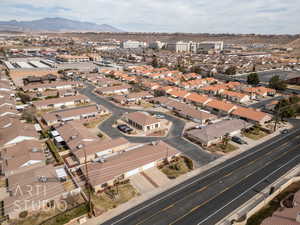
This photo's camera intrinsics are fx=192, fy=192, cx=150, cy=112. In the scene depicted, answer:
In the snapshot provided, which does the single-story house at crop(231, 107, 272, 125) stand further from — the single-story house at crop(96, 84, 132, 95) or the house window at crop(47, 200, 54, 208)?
the house window at crop(47, 200, 54, 208)

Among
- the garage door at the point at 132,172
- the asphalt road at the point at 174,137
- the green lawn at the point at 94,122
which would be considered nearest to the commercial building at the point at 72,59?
the asphalt road at the point at 174,137

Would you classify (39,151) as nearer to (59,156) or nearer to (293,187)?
(59,156)

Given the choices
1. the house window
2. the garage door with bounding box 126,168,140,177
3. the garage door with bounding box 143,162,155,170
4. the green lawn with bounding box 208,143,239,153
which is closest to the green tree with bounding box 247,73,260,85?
the green lawn with bounding box 208,143,239,153

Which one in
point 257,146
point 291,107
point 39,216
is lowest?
point 39,216

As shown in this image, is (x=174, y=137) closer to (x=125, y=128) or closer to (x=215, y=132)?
(x=215, y=132)

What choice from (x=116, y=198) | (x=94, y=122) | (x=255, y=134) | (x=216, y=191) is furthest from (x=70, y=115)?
(x=255, y=134)

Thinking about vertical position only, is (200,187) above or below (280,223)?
below

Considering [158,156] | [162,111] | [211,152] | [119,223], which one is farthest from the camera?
[162,111]

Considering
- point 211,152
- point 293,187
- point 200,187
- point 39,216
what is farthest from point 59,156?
point 293,187
